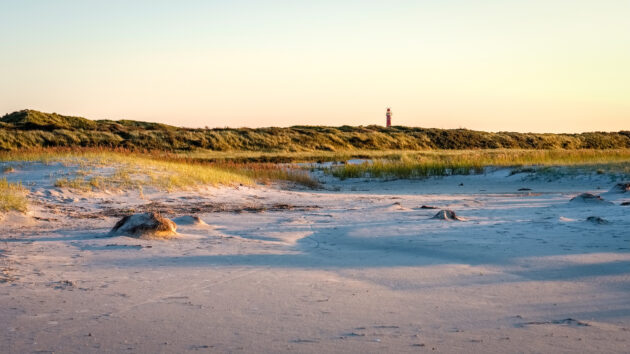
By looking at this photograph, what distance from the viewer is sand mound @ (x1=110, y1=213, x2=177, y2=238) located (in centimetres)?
696

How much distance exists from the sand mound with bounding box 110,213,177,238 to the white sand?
0.27 m

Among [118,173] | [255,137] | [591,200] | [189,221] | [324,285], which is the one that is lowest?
[324,285]

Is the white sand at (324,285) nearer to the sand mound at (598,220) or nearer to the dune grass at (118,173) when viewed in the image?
the sand mound at (598,220)

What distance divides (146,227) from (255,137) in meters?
42.0

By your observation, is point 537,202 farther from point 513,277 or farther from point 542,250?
point 513,277

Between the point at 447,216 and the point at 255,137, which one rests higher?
the point at 255,137

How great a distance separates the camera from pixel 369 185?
20172mm

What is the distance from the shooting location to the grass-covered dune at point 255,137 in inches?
1515

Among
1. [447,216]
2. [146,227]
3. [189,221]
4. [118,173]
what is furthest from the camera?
[118,173]

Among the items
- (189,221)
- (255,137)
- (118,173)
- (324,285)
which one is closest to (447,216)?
(189,221)

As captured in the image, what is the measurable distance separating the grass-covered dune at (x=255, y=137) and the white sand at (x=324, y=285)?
2400cm

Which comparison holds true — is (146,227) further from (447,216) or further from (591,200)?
(591,200)

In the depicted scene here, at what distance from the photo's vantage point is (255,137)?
48781 millimetres

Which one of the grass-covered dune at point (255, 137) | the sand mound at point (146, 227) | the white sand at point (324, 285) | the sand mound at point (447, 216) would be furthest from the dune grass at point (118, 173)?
the grass-covered dune at point (255, 137)
